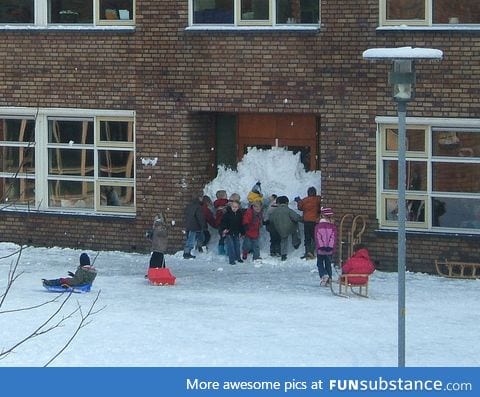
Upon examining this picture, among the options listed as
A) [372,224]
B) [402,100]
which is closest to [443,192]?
[372,224]

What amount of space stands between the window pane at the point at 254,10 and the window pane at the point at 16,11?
431 cm

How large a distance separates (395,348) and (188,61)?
938 cm

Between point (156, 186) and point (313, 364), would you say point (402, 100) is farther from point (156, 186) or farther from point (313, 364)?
point (156, 186)

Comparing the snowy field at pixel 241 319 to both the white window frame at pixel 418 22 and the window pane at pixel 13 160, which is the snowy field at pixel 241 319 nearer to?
the window pane at pixel 13 160

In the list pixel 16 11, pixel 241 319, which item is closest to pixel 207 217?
pixel 16 11

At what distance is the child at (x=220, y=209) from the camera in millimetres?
25516

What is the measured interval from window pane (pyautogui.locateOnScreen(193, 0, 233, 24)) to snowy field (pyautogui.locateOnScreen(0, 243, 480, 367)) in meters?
4.25

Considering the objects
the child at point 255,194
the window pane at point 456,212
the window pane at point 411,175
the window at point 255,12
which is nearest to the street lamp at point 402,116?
the window pane at point 456,212

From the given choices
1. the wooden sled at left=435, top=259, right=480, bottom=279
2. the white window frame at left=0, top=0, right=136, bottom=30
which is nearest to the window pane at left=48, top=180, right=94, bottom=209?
the white window frame at left=0, top=0, right=136, bottom=30

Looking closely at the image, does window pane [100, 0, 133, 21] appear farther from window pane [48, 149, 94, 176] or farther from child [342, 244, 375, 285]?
child [342, 244, 375, 285]

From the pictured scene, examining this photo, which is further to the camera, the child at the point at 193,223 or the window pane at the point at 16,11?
the window pane at the point at 16,11

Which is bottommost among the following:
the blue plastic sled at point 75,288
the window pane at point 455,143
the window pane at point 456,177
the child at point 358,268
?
the blue plastic sled at point 75,288

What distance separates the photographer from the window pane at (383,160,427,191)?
24.4 meters

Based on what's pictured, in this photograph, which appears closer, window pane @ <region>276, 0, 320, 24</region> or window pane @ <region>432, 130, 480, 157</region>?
window pane @ <region>432, 130, 480, 157</region>
